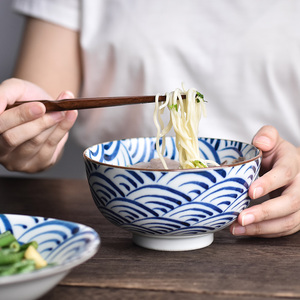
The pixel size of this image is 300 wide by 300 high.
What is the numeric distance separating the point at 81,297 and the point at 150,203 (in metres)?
0.21

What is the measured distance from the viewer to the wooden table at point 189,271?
2.41 ft

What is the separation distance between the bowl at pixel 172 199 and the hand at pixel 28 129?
0.22m

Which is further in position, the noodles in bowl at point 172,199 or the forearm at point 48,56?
the forearm at point 48,56

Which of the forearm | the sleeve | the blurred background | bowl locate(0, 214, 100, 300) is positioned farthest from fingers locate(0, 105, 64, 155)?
the blurred background

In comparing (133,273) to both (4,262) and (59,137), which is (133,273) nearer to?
(4,262)

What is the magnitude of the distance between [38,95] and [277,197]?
2.44ft

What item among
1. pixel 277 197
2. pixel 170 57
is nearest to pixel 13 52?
pixel 170 57

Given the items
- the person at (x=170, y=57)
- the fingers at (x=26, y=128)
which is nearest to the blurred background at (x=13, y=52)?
the person at (x=170, y=57)

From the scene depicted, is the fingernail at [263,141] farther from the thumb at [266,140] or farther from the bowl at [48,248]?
the bowl at [48,248]

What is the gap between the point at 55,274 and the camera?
605 mm

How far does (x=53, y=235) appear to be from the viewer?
0.78 meters

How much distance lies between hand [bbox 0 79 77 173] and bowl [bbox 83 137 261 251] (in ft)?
0.72

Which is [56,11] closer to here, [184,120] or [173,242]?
[184,120]

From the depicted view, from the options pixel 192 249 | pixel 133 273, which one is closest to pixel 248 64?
pixel 192 249
